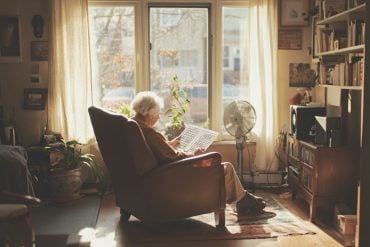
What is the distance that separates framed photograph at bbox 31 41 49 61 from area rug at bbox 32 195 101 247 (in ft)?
5.19

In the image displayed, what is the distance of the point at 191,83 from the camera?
4.92 meters

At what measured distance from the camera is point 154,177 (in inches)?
126

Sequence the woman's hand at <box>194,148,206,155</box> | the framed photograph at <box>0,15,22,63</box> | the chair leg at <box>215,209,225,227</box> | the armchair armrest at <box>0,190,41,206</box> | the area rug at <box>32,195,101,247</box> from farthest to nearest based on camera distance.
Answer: the framed photograph at <box>0,15,22,63</box>
the woman's hand at <box>194,148,206,155</box>
the chair leg at <box>215,209,225,227</box>
the area rug at <box>32,195,101,247</box>
the armchair armrest at <box>0,190,41,206</box>

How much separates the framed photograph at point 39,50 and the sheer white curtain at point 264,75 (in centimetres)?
225

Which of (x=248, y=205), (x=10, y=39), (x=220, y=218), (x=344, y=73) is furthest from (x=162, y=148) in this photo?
(x=10, y=39)

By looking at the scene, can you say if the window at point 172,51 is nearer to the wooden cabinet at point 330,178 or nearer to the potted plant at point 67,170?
the potted plant at point 67,170

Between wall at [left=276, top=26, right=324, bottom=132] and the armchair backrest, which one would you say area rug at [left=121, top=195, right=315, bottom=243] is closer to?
the armchair backrest

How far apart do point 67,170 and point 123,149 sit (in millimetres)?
1283

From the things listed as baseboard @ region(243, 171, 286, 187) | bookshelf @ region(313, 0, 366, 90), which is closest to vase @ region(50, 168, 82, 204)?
baseboard @ region(243, 171, 286, 187)

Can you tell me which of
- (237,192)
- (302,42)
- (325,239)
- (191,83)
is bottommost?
(325,239)

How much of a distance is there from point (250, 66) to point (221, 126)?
2.49 feet

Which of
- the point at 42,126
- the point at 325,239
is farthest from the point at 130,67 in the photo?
the point at 325,239

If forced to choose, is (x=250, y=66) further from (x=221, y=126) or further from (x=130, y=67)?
(x=130, y=67)

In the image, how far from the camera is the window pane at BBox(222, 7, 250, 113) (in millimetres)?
4836
